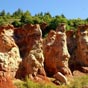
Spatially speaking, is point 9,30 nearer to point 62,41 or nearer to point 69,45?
point 62,41

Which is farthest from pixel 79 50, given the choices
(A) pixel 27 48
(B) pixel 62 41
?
(A) pixel 27 48

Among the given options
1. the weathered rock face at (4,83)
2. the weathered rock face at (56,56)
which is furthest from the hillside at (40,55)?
the weathered rock face at (4,83)

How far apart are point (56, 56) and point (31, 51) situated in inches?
93.5

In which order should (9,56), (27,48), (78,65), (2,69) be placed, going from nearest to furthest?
(2,69) < (9,56) < (27,48) < (78,65)

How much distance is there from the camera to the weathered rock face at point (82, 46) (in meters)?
25.9

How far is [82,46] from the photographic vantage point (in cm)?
2609

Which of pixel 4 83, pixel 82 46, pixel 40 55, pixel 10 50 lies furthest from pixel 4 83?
pixel 82 46

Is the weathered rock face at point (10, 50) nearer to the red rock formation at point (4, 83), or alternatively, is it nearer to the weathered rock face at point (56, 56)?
the weathered rock face at point (56, 56)

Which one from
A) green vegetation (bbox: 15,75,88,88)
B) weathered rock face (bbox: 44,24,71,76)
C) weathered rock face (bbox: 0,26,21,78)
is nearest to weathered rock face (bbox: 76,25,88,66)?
weathered rock face (bbox: 44,24,71,76)

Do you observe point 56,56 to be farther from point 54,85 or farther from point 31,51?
point 54,85

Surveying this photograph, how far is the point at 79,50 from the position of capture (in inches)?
1038

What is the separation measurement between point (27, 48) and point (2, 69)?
5786 millimetres

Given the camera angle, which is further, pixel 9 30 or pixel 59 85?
pixel 9 30

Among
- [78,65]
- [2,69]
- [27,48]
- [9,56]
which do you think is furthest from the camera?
[78,65]
